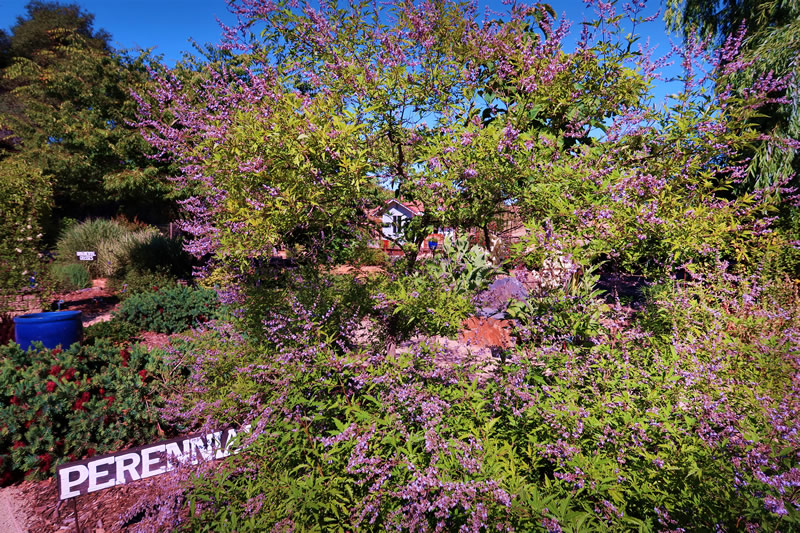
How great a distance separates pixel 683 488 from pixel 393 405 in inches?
58.2

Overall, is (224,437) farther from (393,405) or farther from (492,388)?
(492,388)

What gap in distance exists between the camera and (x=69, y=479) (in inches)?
94.8

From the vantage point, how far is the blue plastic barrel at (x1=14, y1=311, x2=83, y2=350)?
5.15m

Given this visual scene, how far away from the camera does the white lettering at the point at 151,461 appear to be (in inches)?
99.4

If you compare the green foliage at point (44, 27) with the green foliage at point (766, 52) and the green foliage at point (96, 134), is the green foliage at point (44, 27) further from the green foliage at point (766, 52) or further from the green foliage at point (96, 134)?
the green foliage at point (766, 52)

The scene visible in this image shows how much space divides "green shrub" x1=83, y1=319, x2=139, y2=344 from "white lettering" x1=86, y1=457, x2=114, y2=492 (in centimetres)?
459

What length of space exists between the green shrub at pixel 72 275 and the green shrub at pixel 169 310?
5360 millimetres

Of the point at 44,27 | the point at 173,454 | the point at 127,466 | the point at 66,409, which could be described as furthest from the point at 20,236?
the point at 44,27

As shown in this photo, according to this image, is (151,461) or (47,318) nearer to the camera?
(151,461)

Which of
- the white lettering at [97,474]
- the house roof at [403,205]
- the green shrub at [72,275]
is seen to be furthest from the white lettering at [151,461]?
the green shrub at [72,275]

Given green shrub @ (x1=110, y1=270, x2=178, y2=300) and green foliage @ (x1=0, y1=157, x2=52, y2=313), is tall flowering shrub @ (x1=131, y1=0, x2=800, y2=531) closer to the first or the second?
green foliage @ (x1=0, y1=157, x2=52, y2=313)

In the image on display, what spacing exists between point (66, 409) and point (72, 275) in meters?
9.95

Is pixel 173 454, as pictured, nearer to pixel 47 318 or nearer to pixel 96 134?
pixel 47 318

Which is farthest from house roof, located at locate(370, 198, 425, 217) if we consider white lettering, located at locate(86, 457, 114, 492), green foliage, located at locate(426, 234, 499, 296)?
white lettering, located at locate(86, 457, 114, 492)
